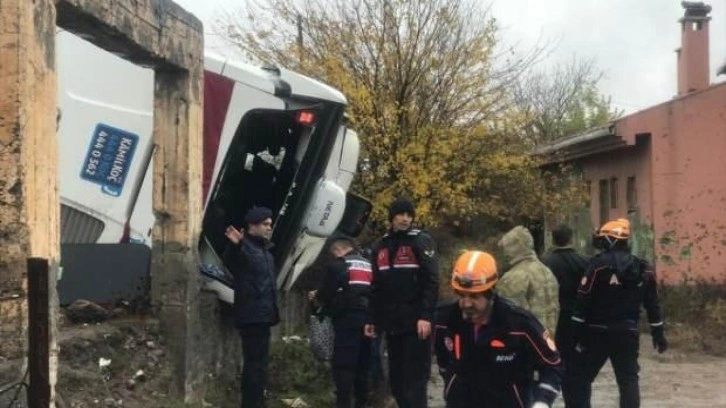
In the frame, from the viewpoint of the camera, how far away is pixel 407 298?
874 centimetres

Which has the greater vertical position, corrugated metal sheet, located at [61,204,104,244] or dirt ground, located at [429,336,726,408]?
corrugated metal sheet, located at [61,204,104,244]

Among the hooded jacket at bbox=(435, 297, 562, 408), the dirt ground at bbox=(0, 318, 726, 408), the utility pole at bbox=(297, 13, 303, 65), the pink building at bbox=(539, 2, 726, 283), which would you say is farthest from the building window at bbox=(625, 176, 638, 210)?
the hooded jacket at bbox=(435, 297, 562, 408)

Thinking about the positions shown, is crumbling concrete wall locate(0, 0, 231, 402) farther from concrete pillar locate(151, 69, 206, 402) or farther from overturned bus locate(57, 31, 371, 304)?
overturned bus locate(57, 31, 371, 304)

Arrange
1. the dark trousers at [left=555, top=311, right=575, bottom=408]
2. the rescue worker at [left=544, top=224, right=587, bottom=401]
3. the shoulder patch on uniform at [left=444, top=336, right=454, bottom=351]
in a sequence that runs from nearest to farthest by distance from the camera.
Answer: the shoulder patch on uniform at [left=444, top=336, right=454, bottom=351] < the dark trousers at [left=555, top=311, right=575, bottom=408] < the rescue worker at [left=544, top=224, right=587, bottom=401]

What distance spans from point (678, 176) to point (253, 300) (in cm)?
1391

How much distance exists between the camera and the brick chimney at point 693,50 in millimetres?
24828

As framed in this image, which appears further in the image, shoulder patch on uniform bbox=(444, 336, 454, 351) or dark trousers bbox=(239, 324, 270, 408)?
dark trousers bbox=(239, 324, 270, 408)

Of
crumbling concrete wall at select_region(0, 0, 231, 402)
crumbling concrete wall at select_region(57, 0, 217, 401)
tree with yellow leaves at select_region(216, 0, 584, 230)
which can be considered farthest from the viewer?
tree with yellow leaves at select_region(216, 0, 584, 230)

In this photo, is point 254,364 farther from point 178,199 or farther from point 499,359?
point 499,359

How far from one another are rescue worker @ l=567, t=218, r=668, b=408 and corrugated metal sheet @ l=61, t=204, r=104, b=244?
4.27 metres

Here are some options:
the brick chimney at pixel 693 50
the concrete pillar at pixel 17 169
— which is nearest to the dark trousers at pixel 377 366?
the concrete pillar at pixel 17 169

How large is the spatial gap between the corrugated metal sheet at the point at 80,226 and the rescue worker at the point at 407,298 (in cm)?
282

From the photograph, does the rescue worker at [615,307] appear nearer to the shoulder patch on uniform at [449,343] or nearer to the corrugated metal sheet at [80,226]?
the shoulder patch on uniform at [449,343]

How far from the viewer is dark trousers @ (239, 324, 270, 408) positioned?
9.12 meters
